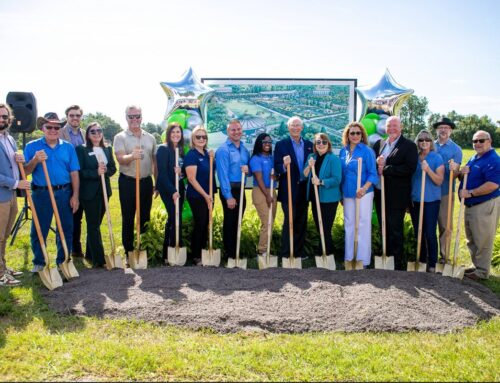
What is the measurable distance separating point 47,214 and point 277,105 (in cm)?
463

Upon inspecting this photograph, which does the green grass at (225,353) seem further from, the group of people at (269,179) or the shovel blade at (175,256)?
the shovel blade at (175,256)

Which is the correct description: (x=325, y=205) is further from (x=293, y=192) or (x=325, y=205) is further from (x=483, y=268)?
(x=483, y=268)

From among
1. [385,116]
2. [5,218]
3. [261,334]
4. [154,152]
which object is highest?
[385,116]

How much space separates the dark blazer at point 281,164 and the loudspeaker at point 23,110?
5.02m

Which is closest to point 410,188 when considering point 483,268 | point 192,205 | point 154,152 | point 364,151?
point 364,151

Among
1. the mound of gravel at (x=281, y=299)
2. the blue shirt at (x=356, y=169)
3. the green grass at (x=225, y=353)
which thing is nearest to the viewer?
the green grass at (x=225, y=353)

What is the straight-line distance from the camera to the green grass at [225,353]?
394cm

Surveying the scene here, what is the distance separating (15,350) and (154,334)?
1.28m

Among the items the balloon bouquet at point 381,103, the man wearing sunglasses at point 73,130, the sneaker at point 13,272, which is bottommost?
the sneaker at point 13,272

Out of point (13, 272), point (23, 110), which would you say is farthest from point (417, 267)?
point (23, 110)

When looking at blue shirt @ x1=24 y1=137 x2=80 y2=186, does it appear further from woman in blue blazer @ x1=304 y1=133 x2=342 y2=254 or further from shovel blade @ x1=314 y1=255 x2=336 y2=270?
shovel blade @ x1=314 y1=255 x2=336 y2=270

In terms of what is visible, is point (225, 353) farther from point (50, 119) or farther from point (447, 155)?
point (447, 155)

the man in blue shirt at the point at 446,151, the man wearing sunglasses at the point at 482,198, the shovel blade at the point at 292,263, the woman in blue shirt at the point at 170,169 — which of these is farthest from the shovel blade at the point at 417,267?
the woman in blue shirt at the point at 170,169

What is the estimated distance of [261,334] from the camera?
4.80m
